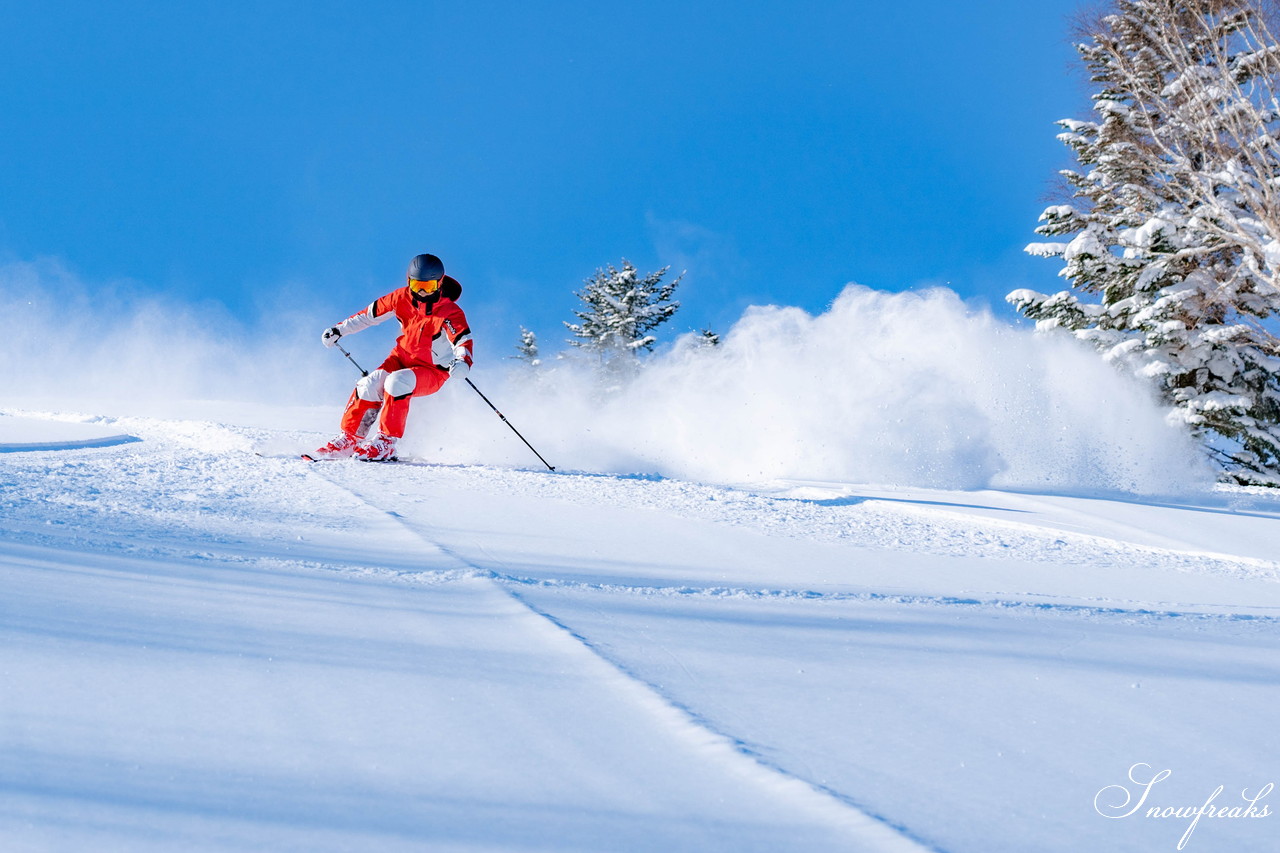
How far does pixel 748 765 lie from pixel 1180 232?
16825 mm

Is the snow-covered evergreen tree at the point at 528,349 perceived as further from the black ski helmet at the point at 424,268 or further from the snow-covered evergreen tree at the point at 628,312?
the black ski helmet at the point at 424,268

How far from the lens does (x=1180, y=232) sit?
1427 cm

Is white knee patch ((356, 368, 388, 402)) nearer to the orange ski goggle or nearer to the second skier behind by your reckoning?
the second skier behind

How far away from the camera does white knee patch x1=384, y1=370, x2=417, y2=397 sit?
259 inches

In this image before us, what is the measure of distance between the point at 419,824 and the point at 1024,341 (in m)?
10.1

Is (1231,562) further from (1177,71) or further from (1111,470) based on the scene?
(1177,71)

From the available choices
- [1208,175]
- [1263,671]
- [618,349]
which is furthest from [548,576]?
[618,349]

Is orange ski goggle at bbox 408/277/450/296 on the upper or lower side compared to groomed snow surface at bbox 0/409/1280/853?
upper

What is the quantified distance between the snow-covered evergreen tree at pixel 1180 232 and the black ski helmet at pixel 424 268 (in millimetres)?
10232

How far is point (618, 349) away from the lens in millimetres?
38875

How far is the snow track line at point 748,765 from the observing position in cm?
92

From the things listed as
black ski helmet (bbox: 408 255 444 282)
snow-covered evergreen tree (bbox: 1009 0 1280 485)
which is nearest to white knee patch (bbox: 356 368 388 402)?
black ski helmet (bbox: 408 255 444 282)

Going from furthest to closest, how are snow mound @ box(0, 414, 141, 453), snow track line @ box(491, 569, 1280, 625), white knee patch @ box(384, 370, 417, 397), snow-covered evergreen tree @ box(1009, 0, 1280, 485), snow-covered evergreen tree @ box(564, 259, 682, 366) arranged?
snow-covered evergreen tree @ box(564, 259, 682, 366) < snow-covered evergreen tree @ box(1009, 0, 1280, 485) < white knee patch @ box(384, 370, 417, 397) < snow mound @ box(0, 414, 141, 453) < snow track line @ box(491, 569, 1280, 625)

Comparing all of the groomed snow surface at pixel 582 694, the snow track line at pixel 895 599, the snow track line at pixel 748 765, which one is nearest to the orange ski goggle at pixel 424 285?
the groomed snow surface at pixel 582 694
